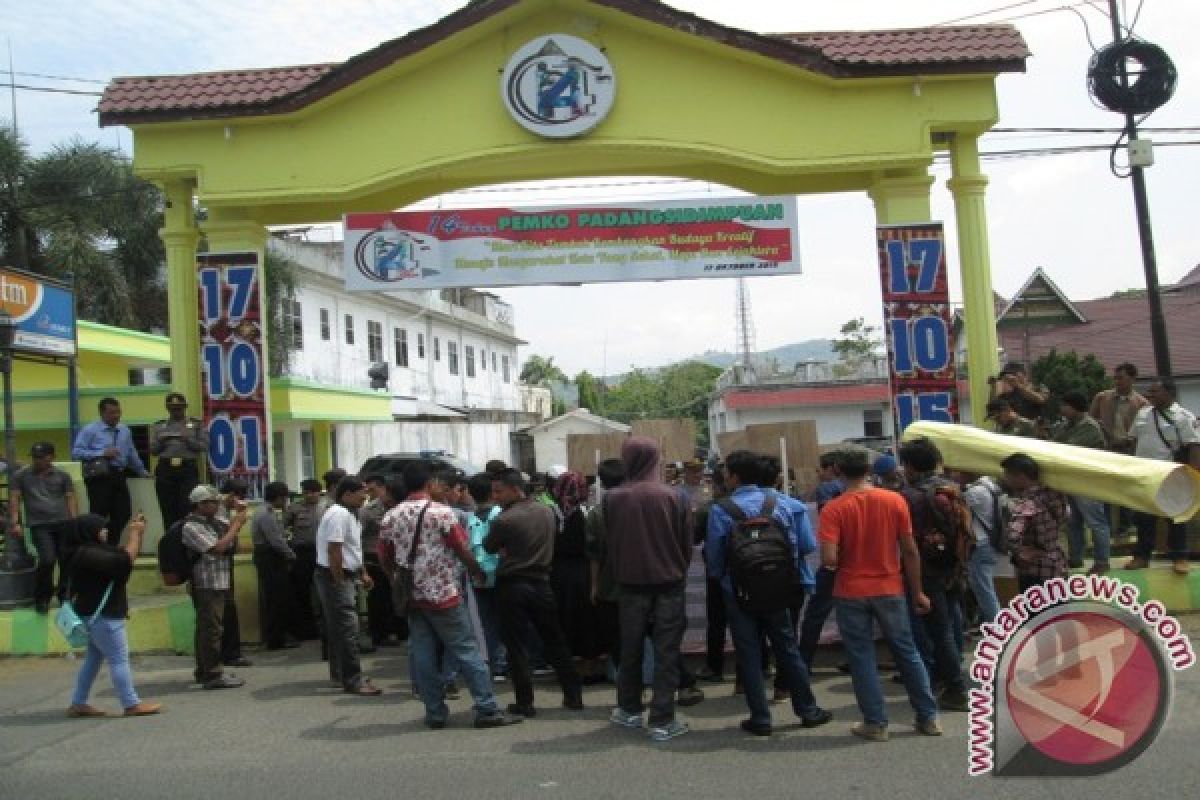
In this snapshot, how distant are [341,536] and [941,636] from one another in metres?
4.44

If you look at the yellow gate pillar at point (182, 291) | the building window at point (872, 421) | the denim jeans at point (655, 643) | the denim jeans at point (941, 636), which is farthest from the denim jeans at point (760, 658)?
the building window at point (872, 421)

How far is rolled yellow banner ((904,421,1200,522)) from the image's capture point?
21.3 ft

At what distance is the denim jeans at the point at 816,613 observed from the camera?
25.5ft

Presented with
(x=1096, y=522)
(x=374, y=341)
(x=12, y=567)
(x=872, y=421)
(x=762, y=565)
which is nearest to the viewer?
(x=762, y=565)

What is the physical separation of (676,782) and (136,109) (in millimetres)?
9264

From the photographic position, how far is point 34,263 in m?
26.2

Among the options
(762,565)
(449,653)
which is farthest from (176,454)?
(762,565)

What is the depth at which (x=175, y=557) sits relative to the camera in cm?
886

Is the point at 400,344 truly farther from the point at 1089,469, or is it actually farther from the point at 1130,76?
the point at 1089,469

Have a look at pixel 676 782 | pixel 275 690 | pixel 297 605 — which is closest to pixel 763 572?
pixel 676 782

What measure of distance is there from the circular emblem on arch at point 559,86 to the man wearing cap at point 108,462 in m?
5.39

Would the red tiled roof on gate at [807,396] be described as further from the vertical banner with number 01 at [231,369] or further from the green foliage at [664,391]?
the vertical banner with number 01 at [231,369]

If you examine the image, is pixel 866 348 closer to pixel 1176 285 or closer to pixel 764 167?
pixel 1176 285

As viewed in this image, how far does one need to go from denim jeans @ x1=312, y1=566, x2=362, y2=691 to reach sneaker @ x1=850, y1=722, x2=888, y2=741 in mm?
3930
